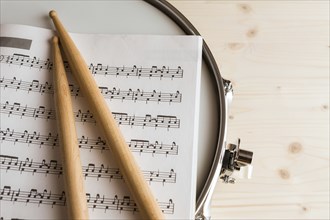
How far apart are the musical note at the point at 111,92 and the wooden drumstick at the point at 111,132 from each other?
2cm

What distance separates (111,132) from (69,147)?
61mm

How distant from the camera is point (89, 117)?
0.62 metres

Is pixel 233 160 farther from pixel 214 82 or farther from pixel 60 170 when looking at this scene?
pixel 60 170

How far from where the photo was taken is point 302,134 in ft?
3.44

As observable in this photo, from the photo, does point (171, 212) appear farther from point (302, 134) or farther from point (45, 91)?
point (302, 134)

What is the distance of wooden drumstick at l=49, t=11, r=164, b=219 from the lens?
0.54 metres

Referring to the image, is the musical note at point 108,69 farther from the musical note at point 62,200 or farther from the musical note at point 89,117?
the musical note at point 62,200

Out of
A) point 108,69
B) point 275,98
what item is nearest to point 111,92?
point 108,69

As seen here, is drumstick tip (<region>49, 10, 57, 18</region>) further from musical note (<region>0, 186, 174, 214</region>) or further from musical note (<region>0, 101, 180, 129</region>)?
musical note (<region>0, 186, 174, 214</region>)

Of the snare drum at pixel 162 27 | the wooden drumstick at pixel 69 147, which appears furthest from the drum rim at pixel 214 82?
the wooden drumstick at pixel 69 147

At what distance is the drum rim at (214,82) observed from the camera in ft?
1.93

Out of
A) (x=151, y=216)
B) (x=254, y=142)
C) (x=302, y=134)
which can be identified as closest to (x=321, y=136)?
(x=302, y=134)

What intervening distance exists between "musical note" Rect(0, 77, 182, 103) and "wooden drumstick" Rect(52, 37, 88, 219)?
18 millimetres

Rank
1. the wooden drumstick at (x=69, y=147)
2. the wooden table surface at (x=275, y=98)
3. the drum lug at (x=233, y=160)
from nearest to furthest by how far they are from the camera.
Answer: the wooden drumstick at (x=69, y=147) < the drum lug at (x=233, y=160) < the wooden table surface at (x=275, y=98)
